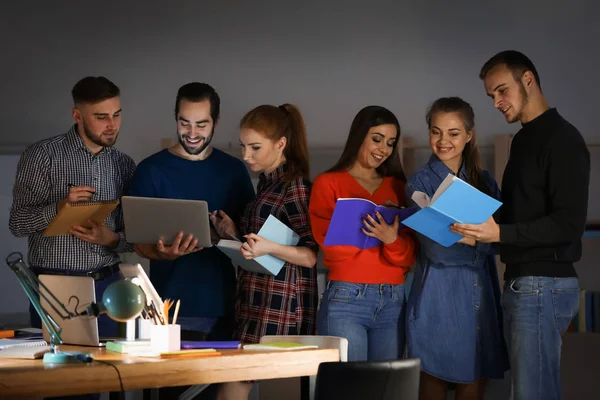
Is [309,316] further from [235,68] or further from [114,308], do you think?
[235,68]

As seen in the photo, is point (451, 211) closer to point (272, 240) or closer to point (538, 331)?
→ point (538, 331)

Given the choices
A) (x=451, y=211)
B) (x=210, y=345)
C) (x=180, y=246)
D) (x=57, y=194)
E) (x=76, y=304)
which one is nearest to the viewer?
(x=210, y=345)

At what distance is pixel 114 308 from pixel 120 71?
3635 millimetres

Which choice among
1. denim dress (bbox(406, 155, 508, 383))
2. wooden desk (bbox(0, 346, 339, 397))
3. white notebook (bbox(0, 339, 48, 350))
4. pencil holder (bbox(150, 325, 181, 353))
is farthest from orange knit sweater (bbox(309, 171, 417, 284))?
white notebook (bbox(0, 339, 48, 350))

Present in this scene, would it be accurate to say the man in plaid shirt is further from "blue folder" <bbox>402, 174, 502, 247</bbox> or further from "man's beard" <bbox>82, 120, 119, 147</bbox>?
"blue folder" <bbox>402, 174, 502, 247</bbox>

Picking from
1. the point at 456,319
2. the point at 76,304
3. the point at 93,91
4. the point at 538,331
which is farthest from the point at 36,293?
the point at 538,331

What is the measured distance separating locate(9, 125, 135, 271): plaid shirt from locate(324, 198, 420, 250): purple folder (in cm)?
105

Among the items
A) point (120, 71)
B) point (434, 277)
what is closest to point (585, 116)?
point (434, 277)

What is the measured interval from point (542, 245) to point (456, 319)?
0.45 meters

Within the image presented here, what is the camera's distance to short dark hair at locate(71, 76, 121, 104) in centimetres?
371

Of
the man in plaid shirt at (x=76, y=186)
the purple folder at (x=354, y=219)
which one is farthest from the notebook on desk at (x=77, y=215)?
the purple folder at (x=354, y=219)

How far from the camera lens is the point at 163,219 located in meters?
3.34

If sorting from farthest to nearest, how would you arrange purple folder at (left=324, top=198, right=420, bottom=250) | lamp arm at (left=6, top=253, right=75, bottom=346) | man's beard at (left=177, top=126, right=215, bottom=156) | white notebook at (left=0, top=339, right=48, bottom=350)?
1. man's beard at (left=177, top=126, right=215, bottom=156)
2. purple folder at (left=324, top=198, right=420, bottom=250)
3. white notebook at (left=0, top=339, right=48, bottom=350)
4. lamp arm at (left=6, top=253, right=75, bottom=346)

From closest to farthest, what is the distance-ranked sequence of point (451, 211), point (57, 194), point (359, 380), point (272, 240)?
point (359, 380) < point (451, 211) < point (272, 240) < point (57, 194)
